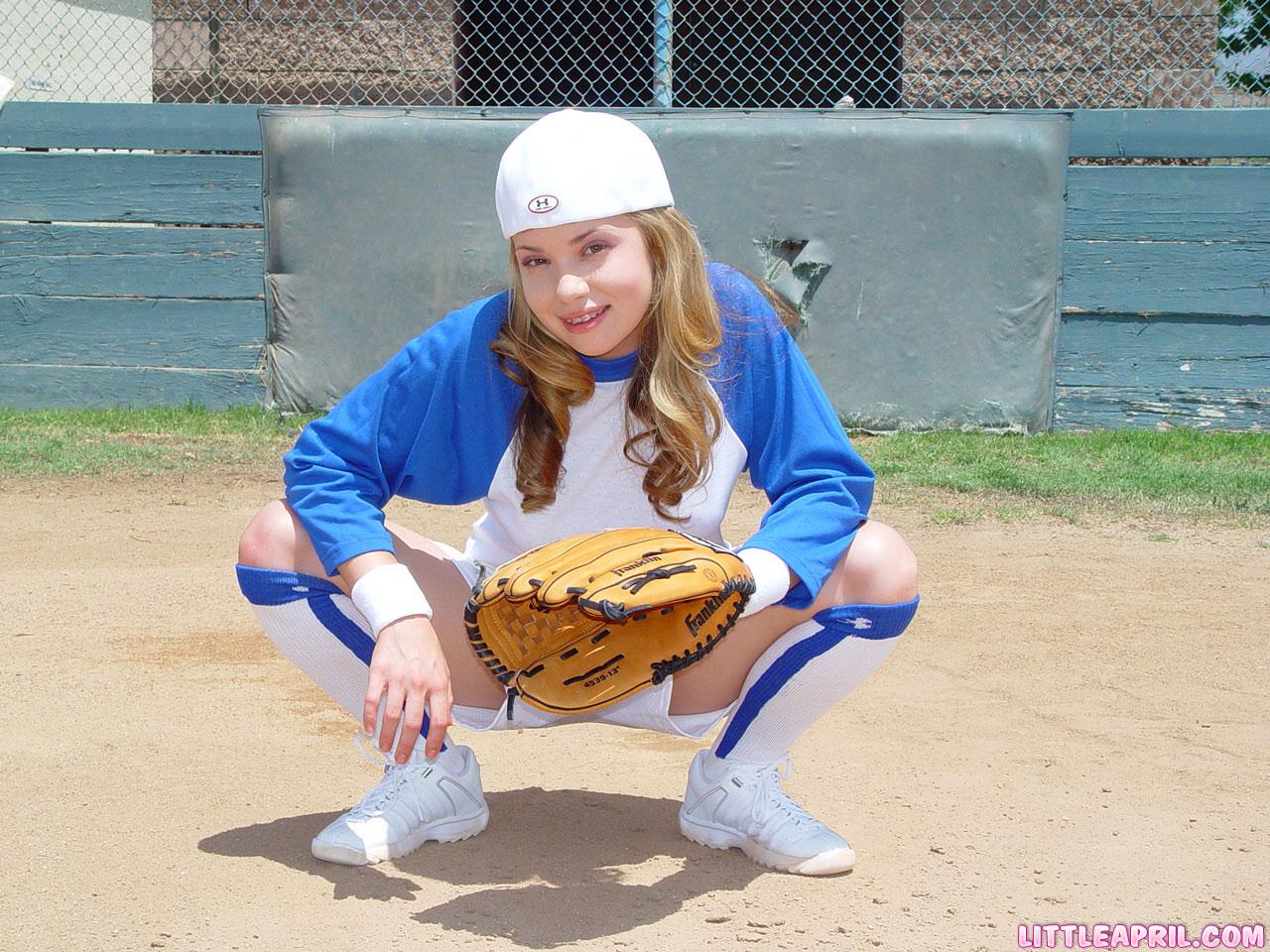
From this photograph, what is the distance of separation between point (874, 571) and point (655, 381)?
0.45 meters

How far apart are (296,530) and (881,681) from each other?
163 cm

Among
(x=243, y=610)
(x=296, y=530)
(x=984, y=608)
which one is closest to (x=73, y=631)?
(x=243, y=610)

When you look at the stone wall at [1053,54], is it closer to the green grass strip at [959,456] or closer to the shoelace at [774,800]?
the green grass strip at [959,456]

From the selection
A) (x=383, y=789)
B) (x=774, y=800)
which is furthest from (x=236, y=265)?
(x=774, y=800)

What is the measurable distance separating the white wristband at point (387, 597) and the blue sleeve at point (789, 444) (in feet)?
1.66

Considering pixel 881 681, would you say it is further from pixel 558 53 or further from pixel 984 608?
pixel 558 53

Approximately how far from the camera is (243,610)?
3.91 m

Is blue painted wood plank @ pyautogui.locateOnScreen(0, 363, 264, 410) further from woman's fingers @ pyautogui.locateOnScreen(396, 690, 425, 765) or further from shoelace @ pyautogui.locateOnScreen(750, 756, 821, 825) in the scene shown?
woman's fingers @ pyautogui.locateOnScreen(396, 690, 425, 765)

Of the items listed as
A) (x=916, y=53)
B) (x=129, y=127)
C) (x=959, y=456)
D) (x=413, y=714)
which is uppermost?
(x=916, y=53)

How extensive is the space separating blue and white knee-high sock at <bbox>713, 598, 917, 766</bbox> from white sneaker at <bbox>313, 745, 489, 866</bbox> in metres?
0.45

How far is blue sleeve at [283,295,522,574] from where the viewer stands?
216 cm

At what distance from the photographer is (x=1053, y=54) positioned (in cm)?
749

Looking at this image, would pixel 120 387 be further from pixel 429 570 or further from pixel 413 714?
pixel 413 714

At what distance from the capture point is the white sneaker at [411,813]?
2250 mm
